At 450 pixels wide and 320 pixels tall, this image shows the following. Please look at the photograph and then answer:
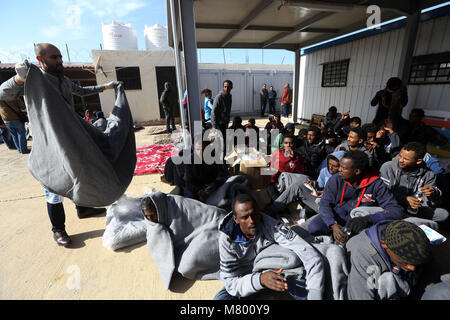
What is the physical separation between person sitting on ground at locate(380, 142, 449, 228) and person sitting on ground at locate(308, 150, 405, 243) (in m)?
0.40

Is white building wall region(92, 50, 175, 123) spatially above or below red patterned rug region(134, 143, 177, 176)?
above

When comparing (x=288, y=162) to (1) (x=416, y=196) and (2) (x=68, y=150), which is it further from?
(2) (x=68, y=150)

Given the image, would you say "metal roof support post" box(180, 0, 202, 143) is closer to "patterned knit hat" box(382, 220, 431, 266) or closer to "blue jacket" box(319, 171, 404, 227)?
"blue jacket" box(319, 171, 404, 227)

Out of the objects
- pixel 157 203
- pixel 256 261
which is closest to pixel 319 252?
pixel 256 261

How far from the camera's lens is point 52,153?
1.77 meters

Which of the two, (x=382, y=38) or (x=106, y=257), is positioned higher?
(x=382, y=38)

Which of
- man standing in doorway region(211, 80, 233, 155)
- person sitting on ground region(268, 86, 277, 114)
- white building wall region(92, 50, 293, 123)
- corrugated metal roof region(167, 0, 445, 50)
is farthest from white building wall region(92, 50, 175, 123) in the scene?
man standing in doorway region(211, 80, 233, 155)

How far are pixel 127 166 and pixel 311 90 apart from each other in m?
7.93

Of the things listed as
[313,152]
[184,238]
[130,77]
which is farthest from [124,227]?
[130,77]

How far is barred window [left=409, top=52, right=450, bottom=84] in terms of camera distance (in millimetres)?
4312

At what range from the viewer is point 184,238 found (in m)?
2.21

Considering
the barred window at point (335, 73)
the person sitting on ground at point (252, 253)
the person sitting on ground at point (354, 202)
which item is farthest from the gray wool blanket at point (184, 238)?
the barred window at point (335, 73)

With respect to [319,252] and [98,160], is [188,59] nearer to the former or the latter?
[98,160]

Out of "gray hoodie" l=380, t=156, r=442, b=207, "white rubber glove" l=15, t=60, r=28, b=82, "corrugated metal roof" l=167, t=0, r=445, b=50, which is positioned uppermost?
"corrugated metal roof" l=167, t=0, r=445, b=50
